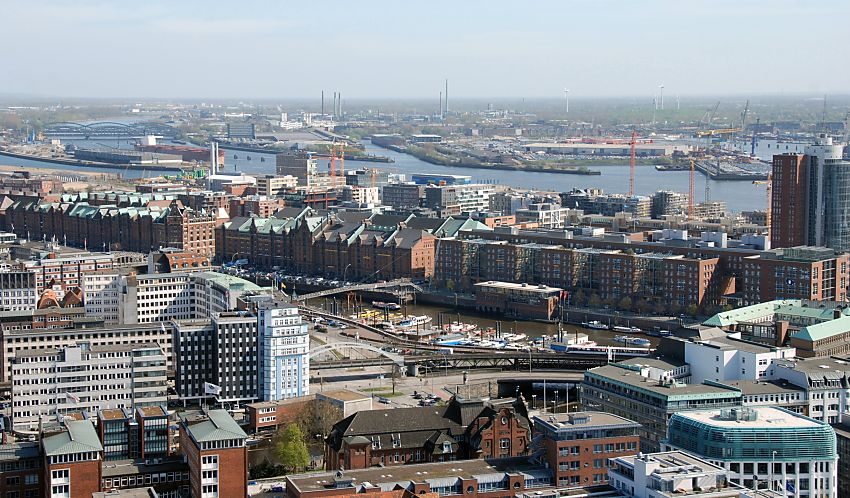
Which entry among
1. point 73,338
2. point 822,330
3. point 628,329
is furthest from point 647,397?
point 628,329

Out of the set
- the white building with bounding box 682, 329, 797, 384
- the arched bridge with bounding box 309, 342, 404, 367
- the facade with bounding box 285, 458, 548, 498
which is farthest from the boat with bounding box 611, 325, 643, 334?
the facade with bounding box 285, 458, 548, 498

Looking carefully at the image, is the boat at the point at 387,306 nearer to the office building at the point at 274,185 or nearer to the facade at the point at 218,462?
the office building at the point at 274,185

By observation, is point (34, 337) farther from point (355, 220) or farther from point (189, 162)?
point (189, 162)

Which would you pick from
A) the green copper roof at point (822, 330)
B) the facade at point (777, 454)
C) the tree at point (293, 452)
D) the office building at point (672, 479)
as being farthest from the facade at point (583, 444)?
the green copper roof at point (822, 330)

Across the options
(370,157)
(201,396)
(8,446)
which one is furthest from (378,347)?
(370,157)

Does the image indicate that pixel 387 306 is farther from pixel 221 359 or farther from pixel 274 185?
pixel 274 185

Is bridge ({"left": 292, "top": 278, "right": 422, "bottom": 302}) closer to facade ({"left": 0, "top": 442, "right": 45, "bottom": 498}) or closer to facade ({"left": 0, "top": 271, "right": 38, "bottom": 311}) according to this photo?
facade ({"left": 0, "top": 271, "right": 38, "bottom": 311})
